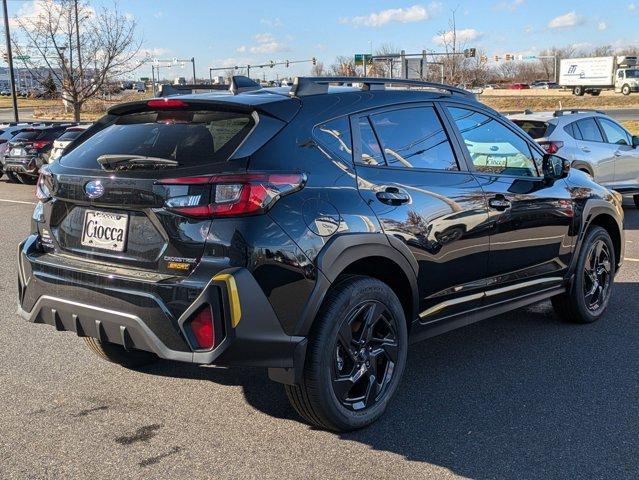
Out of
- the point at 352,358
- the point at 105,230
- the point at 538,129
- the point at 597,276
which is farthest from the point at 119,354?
the point at 538,129

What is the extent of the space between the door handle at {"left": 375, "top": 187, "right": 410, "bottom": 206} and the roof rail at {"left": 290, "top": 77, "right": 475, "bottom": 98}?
25.8 inches

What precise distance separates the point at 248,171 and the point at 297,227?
13.7 inches

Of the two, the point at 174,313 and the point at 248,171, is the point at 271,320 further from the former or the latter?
the point at 248,171

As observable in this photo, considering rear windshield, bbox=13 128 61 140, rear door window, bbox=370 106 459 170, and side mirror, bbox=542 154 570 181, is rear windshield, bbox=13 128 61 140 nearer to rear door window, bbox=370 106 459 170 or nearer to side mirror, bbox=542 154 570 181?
side mirror, bbox=542 154 570 181

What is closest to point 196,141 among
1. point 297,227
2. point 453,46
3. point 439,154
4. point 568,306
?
point 297,227

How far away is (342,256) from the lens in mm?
3439

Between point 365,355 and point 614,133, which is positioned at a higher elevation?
point 614,133

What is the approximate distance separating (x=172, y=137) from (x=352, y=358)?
1491mm

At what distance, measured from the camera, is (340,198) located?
350cm

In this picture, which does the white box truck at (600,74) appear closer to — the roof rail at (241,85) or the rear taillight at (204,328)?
the roof rail at (241,85)

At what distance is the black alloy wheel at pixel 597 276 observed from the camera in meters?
5.64

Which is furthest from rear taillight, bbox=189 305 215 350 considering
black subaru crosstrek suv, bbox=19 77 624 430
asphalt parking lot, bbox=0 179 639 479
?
asphalt parking lot, bbox=0 179 639 479

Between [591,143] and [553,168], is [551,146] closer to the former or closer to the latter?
[591,143]

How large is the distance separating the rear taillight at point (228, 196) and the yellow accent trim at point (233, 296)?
29cm
